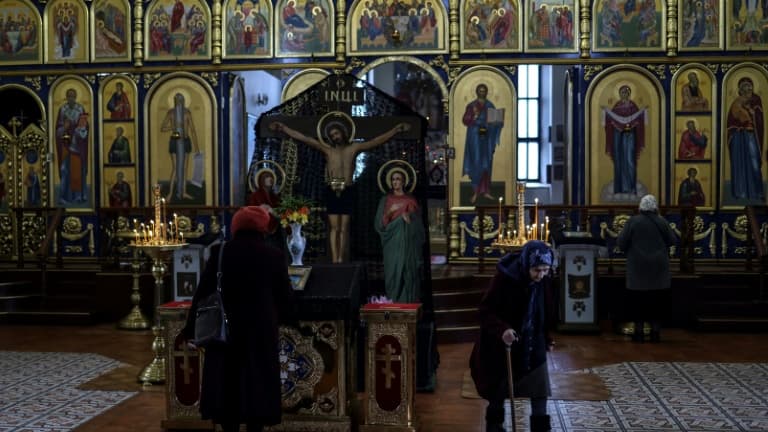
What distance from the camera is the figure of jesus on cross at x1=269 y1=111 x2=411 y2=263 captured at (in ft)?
29.8

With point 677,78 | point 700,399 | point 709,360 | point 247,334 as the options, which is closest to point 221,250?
point 247,334

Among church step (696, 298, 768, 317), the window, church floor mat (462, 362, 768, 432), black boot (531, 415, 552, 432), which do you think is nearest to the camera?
black boot (531, 415, 552, 432)

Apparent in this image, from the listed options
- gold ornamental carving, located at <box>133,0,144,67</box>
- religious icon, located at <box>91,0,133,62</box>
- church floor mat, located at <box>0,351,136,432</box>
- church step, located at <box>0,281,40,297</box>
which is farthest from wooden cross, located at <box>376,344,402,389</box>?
religious icon, located at <box>91,0,133,62</box>

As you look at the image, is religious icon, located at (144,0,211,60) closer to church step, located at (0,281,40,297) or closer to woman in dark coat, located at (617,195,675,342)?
church step, located at (0,281,40,297)

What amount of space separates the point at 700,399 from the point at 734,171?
8.12 meters

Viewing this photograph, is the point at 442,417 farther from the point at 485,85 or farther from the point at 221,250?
the point at 485,85

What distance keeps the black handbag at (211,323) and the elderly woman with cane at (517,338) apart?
67.4 inches

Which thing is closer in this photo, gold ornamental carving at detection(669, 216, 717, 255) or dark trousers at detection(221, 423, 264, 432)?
dark trousers at detection(221, 423, 264, 432)

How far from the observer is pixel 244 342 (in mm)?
5871

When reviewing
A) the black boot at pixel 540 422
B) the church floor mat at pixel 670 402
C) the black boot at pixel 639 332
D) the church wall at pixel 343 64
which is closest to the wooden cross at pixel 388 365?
the church floor mat at pixel 670 402

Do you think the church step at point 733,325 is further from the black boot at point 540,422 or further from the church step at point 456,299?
the black boot at point 540,422

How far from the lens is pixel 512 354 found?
20.5ft

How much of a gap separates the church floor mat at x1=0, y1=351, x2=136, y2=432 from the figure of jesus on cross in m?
2.48

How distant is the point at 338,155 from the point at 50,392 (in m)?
3.52
